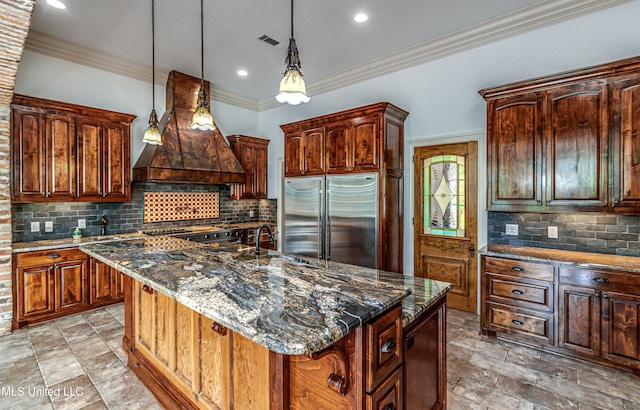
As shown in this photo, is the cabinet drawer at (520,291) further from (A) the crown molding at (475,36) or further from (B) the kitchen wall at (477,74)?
(A) the crown molding at (475,36)

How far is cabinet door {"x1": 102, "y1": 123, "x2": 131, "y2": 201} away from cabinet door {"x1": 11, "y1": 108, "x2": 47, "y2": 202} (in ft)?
2.07

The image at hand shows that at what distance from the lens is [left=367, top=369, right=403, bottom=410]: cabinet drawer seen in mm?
1188

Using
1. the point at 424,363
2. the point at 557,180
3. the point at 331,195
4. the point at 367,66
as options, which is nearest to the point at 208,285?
the point at 424,363

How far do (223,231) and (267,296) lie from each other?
3.81 meters

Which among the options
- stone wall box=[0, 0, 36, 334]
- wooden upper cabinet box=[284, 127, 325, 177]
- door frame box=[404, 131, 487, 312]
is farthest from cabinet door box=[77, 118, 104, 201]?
door frame box=[404, 131, 487, 312]

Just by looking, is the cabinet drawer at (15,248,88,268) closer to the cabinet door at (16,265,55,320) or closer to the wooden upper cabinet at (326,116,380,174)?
the cabinet door at (16,265,55,320)

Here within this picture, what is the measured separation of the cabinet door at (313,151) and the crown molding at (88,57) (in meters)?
2.55

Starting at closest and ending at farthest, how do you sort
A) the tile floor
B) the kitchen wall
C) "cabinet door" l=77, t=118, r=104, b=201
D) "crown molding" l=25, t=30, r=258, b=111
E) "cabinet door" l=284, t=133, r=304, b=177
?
the tile floor, the kitchen wall, "crown molding" l=25, t=30, r=258, b=111, "cabinet door" l=77, t=118, r=104, b=201, "cabinet door" l=284, t=133, r=304, b=177

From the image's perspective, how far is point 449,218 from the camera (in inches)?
154

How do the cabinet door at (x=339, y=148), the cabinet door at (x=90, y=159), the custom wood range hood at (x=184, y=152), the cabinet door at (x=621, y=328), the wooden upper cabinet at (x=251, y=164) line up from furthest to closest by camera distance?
the wooden upper cabinet at (x=251, y=164), the custom wood range hood at (x=184, y=152), the cabinet door at (x=339, y=148), the cabinet door at (x=90, y=159), the cabinet door at (x=621, y=328)

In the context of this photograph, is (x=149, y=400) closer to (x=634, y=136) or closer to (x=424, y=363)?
(x=424, y=363)

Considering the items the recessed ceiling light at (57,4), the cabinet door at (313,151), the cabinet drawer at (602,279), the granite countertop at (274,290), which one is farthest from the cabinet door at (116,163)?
the cabinet drawer at (602,279)

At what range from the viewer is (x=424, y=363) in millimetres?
1692

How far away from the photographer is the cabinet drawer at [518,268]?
2783 millimetres
